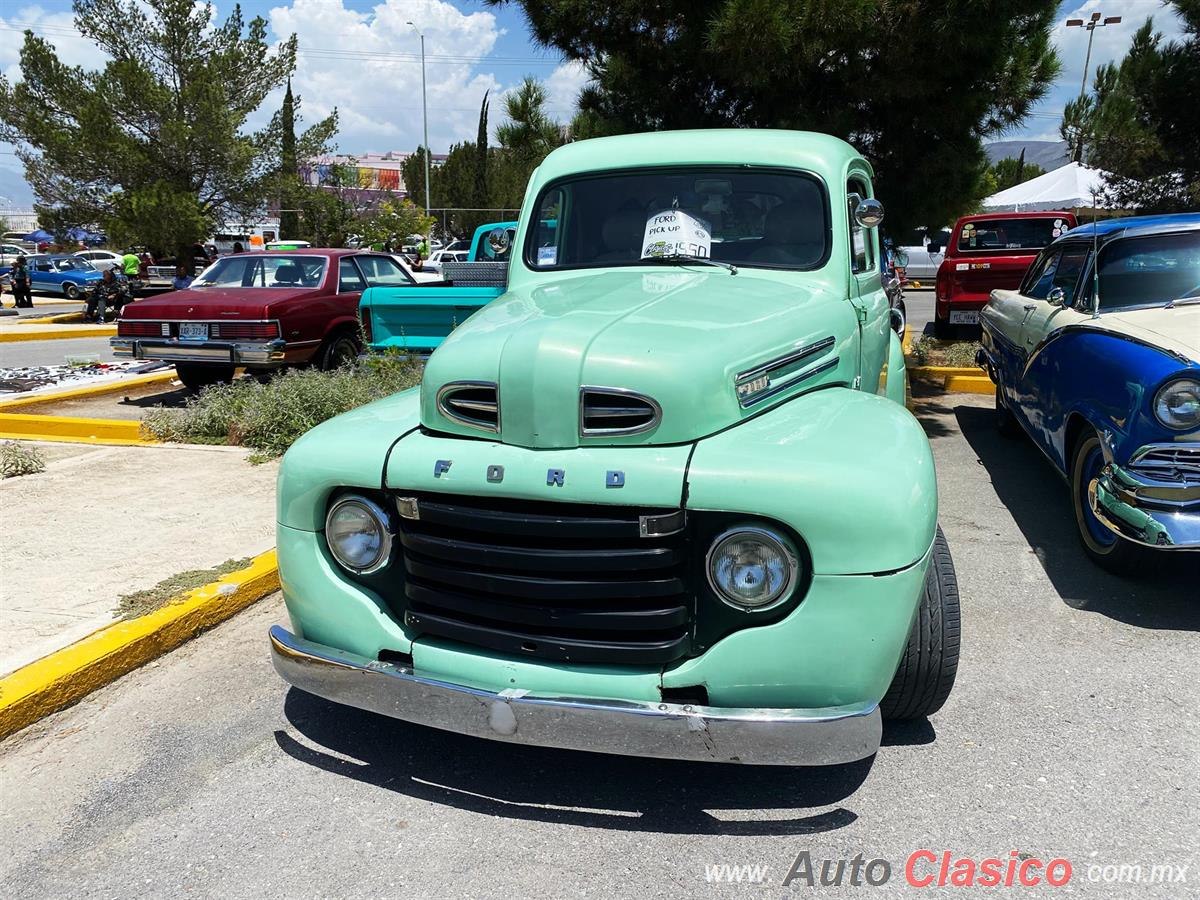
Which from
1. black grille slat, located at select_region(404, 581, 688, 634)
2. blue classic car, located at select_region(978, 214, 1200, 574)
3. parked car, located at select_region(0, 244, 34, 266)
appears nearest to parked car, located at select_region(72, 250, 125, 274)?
parked car, located at select_region(0, 244, 34, 266)

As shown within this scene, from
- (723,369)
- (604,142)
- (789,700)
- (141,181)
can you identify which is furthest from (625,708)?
(141,181)

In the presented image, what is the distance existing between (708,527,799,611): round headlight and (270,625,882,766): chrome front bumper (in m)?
0.30

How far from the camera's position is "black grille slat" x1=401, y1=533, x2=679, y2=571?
2.62 metres

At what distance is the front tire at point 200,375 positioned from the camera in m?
10.0

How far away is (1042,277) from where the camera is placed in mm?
7023

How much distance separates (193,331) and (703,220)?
6612mm

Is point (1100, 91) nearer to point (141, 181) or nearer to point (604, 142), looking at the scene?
point (604, 142)

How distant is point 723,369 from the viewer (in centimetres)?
293

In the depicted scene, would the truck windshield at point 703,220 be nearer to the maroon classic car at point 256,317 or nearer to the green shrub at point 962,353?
the maroon classic car at point 256,317

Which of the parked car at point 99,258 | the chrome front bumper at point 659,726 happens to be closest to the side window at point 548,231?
the chrome front bumper at point 659,726

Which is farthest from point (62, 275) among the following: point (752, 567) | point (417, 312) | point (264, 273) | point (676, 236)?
point (752, 567)

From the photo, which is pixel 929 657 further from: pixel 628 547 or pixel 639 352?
pixel 639 352

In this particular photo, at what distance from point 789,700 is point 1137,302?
13.0 ft

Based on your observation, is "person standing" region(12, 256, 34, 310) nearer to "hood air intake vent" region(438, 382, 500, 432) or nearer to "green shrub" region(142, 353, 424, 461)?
"green shrub" region(142, 353, 424, 461)
